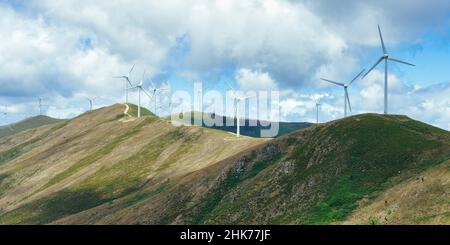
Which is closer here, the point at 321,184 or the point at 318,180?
the point at 321,184

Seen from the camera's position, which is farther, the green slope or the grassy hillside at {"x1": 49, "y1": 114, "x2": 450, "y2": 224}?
the green slope

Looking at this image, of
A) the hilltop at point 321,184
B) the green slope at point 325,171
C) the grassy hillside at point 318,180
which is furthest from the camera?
the green slope at point 325,171

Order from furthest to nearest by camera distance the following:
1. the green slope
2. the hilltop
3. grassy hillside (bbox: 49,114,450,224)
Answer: the green slope → grassy hillside (bbox: 49,114,450,224) → the hilltop

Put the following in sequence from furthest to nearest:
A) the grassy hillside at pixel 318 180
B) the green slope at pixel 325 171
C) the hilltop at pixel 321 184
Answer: the green slope at pixel 325 171 → the grassy hillside at pixel 318 180 → the hilltop at pixel 321 184

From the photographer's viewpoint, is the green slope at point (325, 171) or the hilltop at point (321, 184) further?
the green slope at point (325, 171)

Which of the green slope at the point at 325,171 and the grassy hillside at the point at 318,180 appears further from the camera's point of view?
the green slope at the point at 325,171

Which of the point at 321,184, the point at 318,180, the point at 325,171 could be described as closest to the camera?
the point at 321,184

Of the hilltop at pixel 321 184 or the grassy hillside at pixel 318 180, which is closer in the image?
the hilltop at pixel 321 184

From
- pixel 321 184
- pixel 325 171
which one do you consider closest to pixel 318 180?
pixel 321 184

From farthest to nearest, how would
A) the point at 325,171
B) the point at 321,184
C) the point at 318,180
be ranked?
1. the point at 325,171
2. the point at 318,180
3. the point at 321,184

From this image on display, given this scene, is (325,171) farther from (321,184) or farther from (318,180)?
(321,184)

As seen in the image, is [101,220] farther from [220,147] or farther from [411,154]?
[411,154]
